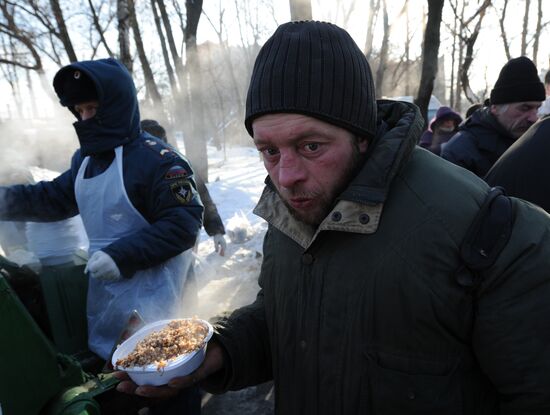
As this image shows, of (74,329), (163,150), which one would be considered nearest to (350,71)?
(163,150)

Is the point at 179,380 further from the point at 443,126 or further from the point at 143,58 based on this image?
the point at 143,58

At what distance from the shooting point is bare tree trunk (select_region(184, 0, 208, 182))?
400 inches

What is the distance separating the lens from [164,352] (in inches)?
60.6

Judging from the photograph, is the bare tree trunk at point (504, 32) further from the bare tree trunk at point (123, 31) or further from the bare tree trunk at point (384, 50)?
the bare tree trunk at point (123, 31)

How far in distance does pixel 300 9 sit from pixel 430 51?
2588 mm

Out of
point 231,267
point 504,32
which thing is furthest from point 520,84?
point 504,32

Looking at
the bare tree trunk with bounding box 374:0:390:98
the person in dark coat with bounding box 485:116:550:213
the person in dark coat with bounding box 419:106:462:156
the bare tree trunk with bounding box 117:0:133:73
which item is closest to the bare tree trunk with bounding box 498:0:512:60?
the bare tree trunk with bounding box 374:0:390:98

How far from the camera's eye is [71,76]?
2.69 metres

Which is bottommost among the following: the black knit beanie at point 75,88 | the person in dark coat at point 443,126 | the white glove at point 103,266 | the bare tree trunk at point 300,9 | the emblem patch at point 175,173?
the person in dark coat at point 443,126

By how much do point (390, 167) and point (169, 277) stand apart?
2.00 meters

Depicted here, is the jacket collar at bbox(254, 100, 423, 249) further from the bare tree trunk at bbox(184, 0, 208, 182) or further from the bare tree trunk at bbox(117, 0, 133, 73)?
the bare tree trunk at bbox(117, 0, 133, 73)

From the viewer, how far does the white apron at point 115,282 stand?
105 inches

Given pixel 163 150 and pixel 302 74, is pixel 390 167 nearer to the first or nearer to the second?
pixel 302 74

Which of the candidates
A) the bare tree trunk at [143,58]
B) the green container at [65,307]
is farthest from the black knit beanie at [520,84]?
the bare tree trunk at [143,58]
